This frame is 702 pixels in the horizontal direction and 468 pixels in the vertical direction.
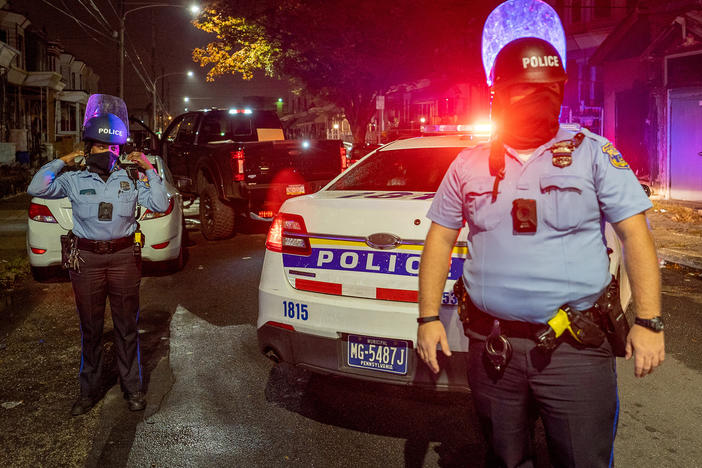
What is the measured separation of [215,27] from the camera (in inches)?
1236

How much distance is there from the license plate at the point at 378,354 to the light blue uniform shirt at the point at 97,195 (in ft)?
5.15

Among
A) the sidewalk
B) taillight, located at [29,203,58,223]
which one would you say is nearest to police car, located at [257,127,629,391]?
taillight, located at [29,203,58,223]

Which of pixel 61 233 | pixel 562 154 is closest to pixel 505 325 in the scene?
pixel 562 154

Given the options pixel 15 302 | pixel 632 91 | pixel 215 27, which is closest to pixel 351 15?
pixel 215 27

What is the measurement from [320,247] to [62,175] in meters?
1.68

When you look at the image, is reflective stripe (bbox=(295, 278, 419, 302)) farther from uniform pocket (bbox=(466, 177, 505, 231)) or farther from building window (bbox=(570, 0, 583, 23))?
building window (bbox=(570, 0, 583, 23))

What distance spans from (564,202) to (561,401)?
2.11ft

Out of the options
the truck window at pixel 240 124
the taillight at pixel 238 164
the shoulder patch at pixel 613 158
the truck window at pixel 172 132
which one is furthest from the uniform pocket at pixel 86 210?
the truck window at pixel 172 132

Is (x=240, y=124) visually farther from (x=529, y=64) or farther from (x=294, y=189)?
(x=529, y=64)

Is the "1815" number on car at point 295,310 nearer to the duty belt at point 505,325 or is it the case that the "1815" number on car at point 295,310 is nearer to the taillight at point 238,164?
the duty belt at point 505,325

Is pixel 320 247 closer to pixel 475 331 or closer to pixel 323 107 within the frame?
pixel 475 331

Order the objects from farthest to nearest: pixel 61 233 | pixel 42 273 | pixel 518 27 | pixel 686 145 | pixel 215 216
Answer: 1. pixel 686 145
2. pixel 215 216
3. pixel 42 273
4. pixel 61 233
5. pixel 518 27

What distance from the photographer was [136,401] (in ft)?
13.7

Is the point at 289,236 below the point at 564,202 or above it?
below
